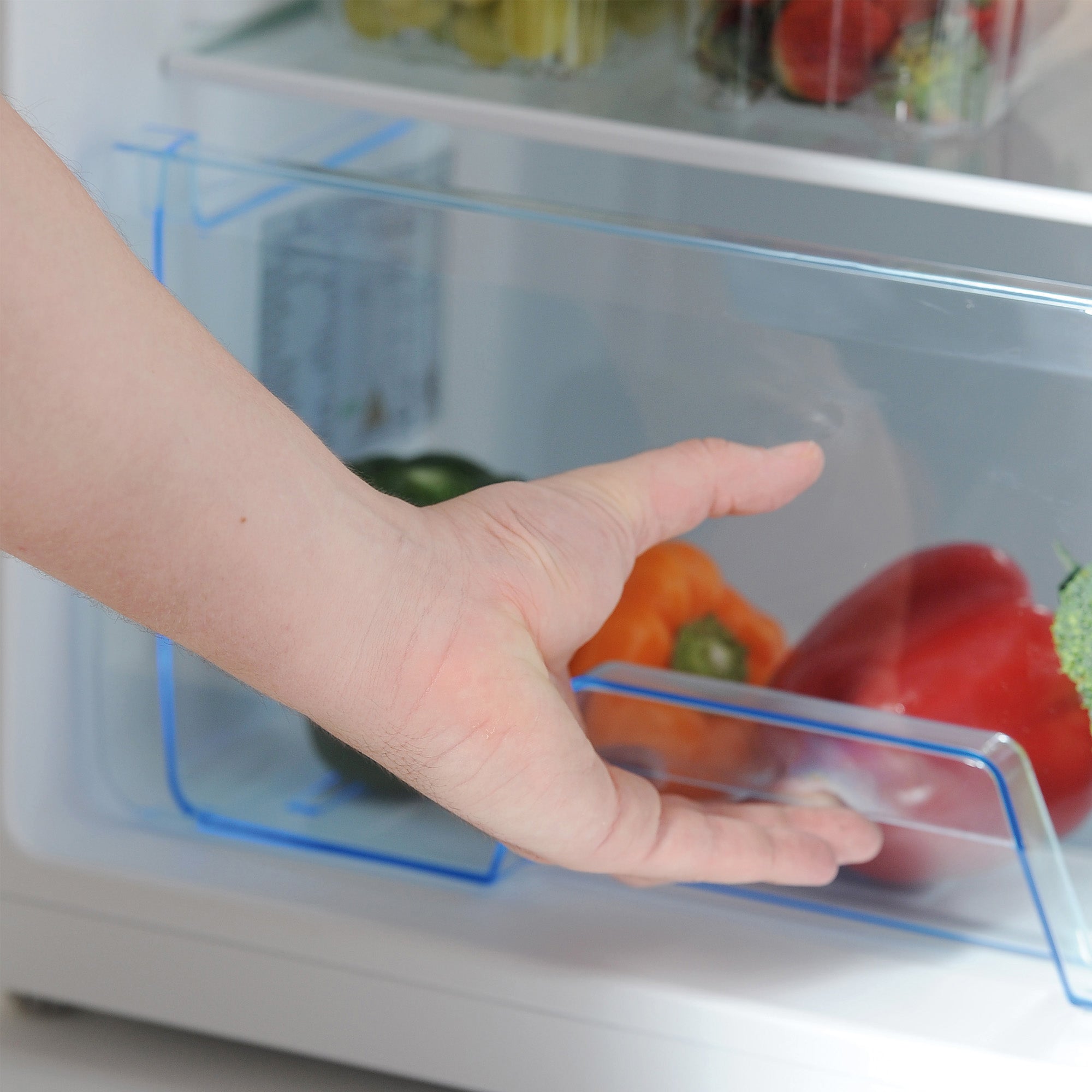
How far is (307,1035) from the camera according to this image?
831 millimetres

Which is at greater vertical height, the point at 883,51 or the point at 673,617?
the point at 883,51

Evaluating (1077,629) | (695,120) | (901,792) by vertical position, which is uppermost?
(695,120)

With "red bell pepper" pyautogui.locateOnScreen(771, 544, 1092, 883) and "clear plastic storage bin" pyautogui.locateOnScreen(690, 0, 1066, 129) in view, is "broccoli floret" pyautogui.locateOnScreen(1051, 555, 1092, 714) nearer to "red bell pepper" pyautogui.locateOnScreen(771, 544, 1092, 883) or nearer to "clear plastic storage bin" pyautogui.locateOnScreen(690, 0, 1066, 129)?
"red bell pepper" pyautogui.locateOnScreen(771, 544, 1092, 883)

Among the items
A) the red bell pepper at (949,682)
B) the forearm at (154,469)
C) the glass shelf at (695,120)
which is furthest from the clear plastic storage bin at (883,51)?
the forearm at (154,469)

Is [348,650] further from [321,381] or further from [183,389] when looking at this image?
[321,381]

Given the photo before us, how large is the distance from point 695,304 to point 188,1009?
0.51 metres

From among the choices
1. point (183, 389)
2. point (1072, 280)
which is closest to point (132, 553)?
point (183, 389)

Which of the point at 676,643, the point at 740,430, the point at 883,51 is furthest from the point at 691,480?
the point at 883,51

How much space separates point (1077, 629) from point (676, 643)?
9.6 inches

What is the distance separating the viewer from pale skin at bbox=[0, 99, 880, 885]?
1.80ft

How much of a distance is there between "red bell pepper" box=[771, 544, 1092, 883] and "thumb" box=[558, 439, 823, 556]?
0.12 meters

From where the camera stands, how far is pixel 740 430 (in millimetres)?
777

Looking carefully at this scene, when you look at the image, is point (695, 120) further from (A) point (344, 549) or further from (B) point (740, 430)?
(A) point (344, 549)

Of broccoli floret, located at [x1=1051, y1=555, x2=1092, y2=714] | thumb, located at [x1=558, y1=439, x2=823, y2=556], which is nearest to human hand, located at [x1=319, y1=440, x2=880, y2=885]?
thumb, located at [x1=558, y1=439, x2=823, y2=556]
